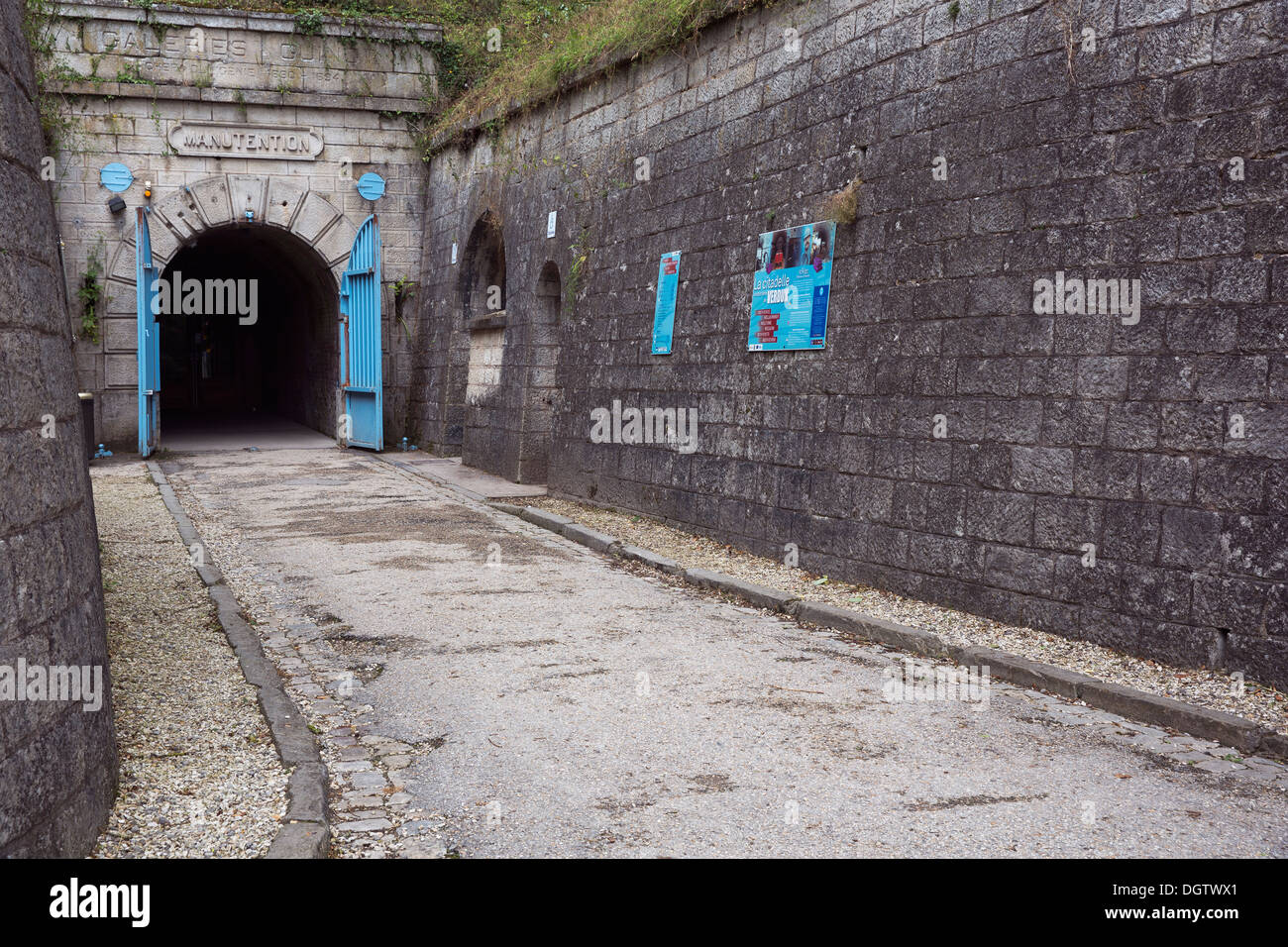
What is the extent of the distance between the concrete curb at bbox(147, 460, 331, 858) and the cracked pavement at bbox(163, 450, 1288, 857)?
0.11 meters

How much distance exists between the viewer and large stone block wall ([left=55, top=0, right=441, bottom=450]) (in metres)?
15.5

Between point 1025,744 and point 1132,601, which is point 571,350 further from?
point 1025,744

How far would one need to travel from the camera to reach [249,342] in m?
27.8

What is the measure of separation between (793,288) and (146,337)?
10.6m

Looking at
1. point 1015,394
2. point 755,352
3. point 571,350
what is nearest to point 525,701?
point 1015,394

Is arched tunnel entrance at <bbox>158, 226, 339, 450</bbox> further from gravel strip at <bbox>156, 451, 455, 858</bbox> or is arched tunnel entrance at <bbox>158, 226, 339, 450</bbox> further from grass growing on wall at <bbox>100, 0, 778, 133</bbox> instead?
gravel strip at <bbox>156, 451, 455, 858</bbox>

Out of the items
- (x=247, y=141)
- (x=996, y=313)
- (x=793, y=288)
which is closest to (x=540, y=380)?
(x=793, y=288)

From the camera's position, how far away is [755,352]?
355 inches

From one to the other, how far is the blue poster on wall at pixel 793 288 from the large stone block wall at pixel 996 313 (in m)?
0.13

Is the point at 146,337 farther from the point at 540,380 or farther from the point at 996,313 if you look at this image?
the point at 996,313

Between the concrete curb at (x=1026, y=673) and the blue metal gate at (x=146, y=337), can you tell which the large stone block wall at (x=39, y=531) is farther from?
the blue metal gate at (x=146, y=337)

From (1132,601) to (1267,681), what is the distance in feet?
2.54

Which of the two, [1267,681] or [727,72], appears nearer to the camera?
[1267,681]

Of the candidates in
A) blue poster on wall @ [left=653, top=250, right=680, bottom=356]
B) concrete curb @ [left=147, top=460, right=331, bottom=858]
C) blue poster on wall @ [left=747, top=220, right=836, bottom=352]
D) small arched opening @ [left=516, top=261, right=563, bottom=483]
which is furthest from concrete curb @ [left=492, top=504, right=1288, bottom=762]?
small arched opening @ [left=516, top=261, right=563, bottom=483]
